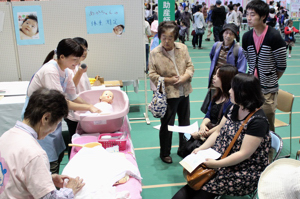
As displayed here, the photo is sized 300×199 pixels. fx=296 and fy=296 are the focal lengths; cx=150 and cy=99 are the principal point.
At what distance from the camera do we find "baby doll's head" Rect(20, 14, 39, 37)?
485 centimetres

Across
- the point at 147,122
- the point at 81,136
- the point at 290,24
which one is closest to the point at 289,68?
the point at 290,24

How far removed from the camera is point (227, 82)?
3.14m

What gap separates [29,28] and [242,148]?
13.2 feet

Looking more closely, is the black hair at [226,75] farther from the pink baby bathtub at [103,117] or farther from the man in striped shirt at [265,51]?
the pink baby bathtub at [103,117]

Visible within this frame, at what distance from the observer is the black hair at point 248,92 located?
2.41 m

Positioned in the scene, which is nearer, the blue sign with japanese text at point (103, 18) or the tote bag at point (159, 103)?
the tote bag at point (159, 103)

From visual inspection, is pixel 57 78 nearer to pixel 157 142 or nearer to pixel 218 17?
pixel 157 142

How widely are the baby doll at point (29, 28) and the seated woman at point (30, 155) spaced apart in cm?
362

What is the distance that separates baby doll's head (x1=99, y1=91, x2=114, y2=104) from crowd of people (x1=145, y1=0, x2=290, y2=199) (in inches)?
27.6

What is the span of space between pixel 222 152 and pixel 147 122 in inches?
114

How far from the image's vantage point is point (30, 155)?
4.90 ft

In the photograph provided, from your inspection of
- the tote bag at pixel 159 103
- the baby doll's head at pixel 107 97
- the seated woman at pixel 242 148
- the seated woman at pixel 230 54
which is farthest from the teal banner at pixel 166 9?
the seated woman at pixel 242 148

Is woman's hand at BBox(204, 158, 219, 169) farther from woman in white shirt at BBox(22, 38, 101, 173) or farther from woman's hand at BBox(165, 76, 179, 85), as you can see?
woman's hand at BBox(165, 76, 179, 85)

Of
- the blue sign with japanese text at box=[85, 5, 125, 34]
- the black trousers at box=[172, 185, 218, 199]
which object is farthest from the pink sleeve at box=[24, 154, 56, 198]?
the blue sign with japanese text at box=[85, 5, 125, 34]
